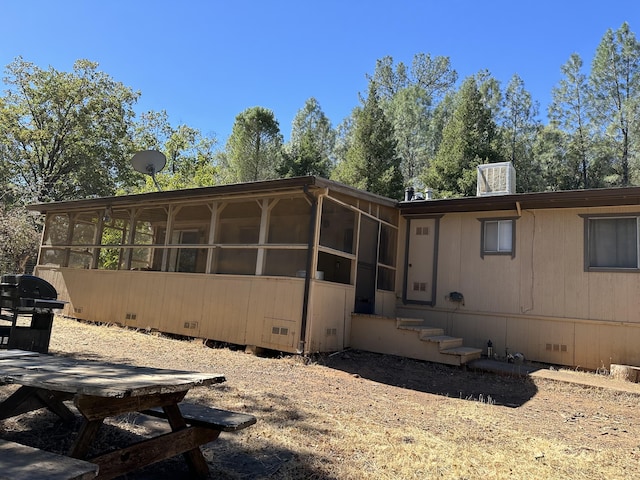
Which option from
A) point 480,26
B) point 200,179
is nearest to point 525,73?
point 480,26

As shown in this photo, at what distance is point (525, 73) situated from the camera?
2719 cm

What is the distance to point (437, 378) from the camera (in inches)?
253

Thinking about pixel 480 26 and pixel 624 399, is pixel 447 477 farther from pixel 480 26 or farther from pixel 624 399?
pixel 480 26

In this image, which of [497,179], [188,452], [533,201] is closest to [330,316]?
[533,201]

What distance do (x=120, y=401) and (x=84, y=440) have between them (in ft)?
0.71

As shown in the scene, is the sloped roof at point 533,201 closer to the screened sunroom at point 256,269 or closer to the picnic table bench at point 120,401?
the screened sunroom at point 256,269

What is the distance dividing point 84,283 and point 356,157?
52.8 feet

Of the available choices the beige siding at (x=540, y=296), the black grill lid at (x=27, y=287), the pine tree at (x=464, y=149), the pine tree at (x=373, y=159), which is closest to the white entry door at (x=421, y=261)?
the beige siding at (x=540, y=296)

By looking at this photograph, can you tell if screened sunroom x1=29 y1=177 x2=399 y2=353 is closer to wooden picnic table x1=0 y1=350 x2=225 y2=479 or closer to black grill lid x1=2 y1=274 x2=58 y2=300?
black grill lid x1=2 y1=274 x2=58 y2=300

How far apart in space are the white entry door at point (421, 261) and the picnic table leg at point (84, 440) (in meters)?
7.58

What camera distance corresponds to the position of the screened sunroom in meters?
7.32

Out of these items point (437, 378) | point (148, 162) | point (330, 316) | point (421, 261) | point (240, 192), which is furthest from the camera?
point (148, 162)

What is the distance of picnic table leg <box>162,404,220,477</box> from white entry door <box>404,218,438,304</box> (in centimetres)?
705

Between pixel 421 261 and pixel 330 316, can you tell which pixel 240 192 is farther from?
pixel 421 261
